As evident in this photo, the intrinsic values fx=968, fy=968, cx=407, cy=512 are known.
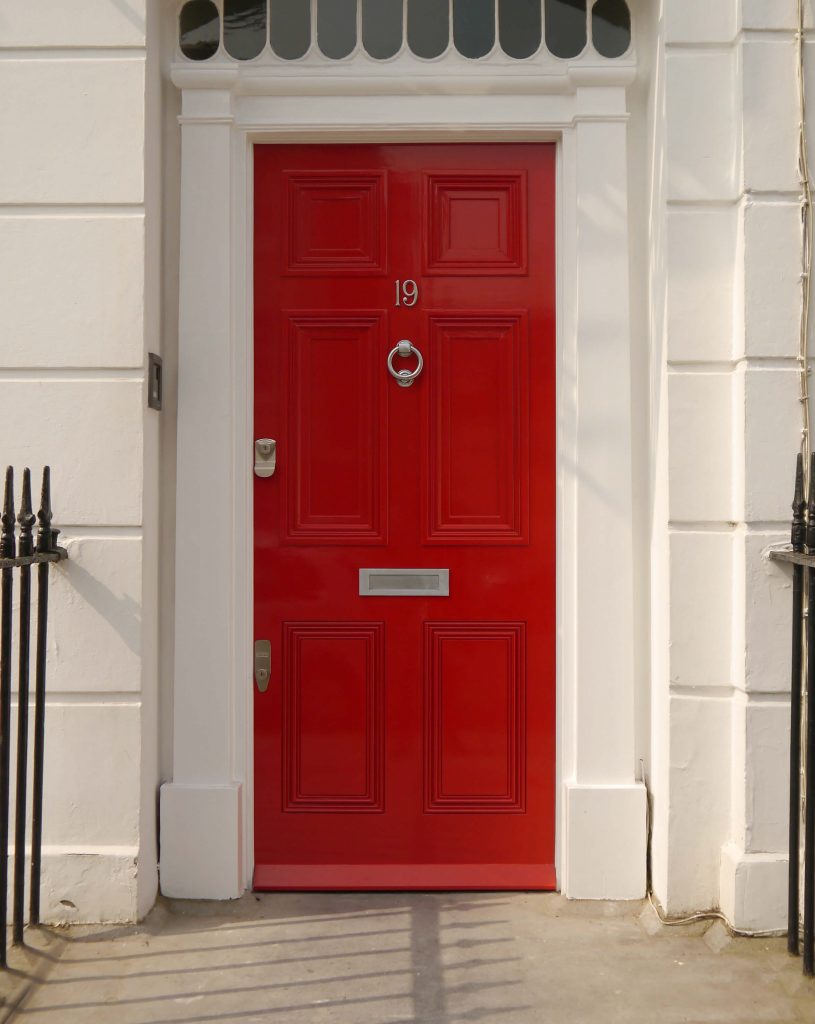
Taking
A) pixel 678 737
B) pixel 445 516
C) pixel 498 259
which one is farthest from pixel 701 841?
pixel 498 259

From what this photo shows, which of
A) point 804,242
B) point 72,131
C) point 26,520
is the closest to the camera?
point 26,520

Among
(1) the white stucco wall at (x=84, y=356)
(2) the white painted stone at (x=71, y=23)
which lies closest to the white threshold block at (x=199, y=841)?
(1) the white stucco wall at (x=84, y=356)

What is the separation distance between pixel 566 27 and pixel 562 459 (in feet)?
5.01

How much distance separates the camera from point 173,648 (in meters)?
3.42

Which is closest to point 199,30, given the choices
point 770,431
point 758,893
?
point 770,431

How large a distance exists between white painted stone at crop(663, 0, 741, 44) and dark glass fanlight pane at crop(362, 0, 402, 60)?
3.02 ft

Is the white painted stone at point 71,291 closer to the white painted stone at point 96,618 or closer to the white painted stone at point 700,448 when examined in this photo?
the white painted stone at point 96,618

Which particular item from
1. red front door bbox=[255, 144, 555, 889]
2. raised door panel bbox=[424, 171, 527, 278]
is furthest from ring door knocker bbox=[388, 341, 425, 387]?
raised door panel bbox=[424, 171, 527, 278]

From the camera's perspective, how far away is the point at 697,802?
320 cm

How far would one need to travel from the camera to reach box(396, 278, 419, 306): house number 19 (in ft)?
11.5

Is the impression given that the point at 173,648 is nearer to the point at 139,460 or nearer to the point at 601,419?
the point at 139,460

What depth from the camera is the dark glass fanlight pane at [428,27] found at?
135 inches

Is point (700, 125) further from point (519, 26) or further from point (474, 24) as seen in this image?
point (474, 24)

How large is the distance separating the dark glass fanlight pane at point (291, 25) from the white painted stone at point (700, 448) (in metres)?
1.76
